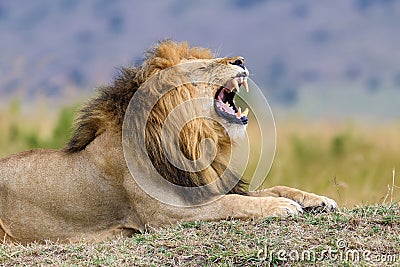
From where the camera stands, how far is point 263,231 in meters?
4.73

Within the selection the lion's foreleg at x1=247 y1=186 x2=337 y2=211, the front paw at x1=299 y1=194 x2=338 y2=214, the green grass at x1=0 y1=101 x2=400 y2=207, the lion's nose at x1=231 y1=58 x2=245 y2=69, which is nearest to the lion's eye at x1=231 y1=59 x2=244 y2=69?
the lion's nose at x1=231 y1=58 x2=245 y2=69

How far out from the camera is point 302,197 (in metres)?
5.34

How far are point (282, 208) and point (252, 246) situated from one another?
498 mm

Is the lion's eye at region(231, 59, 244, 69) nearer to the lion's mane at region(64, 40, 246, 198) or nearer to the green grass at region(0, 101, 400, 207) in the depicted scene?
the lion's mane at region(64, 40, 246, 198)

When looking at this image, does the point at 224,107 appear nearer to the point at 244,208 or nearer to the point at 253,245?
the point at 244,208

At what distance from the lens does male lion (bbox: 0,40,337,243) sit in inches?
203

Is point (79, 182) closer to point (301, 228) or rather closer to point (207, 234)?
point (207, 234)

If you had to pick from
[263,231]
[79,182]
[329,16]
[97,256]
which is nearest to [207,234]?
[263,231]

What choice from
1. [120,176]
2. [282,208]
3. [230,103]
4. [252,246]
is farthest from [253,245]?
[230,103]

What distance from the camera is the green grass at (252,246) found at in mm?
4375

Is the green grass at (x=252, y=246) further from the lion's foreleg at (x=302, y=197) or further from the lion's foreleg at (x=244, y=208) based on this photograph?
the lion's foreleg at (x=302, y=197)

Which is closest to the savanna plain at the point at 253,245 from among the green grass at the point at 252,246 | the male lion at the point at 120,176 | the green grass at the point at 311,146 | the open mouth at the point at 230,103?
the green grass at the point at 252,246

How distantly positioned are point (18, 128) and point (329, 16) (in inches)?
2729

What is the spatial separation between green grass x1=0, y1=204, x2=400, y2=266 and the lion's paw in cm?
6
